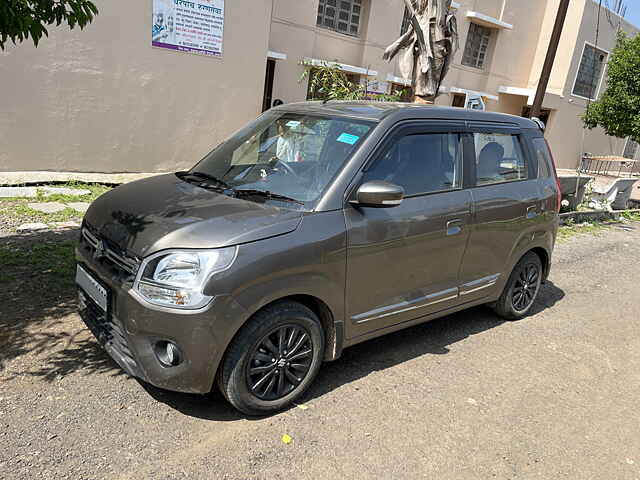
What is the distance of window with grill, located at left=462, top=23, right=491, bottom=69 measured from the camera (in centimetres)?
1831

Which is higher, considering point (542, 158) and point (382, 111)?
point (382, 111)

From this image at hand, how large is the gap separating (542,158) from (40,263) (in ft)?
16.5

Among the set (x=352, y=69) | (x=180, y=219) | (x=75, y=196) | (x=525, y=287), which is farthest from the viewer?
(x=352, y=69)

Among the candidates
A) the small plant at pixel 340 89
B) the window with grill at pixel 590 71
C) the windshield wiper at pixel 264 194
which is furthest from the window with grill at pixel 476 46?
the windshield wiper at pixel 264 194

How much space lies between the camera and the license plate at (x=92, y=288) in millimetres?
3156

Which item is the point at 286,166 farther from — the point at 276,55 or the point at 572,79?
the point at 572,79

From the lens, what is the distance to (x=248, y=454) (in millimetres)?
2932

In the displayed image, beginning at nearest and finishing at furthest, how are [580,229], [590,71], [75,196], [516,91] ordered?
[75,196], [580,229], [516,91], [590,71]

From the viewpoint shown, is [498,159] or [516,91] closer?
[498,159]

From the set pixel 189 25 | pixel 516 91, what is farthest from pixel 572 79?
pixel 189 25

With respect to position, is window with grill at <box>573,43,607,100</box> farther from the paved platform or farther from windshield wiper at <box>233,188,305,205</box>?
windshield wiper at <box>233,188,305,205</box>

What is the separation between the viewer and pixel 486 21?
17.7m

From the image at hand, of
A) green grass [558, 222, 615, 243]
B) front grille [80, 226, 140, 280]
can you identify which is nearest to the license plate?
front grille [80, 226, 140, 280]

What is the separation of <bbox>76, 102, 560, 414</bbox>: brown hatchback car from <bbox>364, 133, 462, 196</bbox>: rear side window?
0.04 ft
